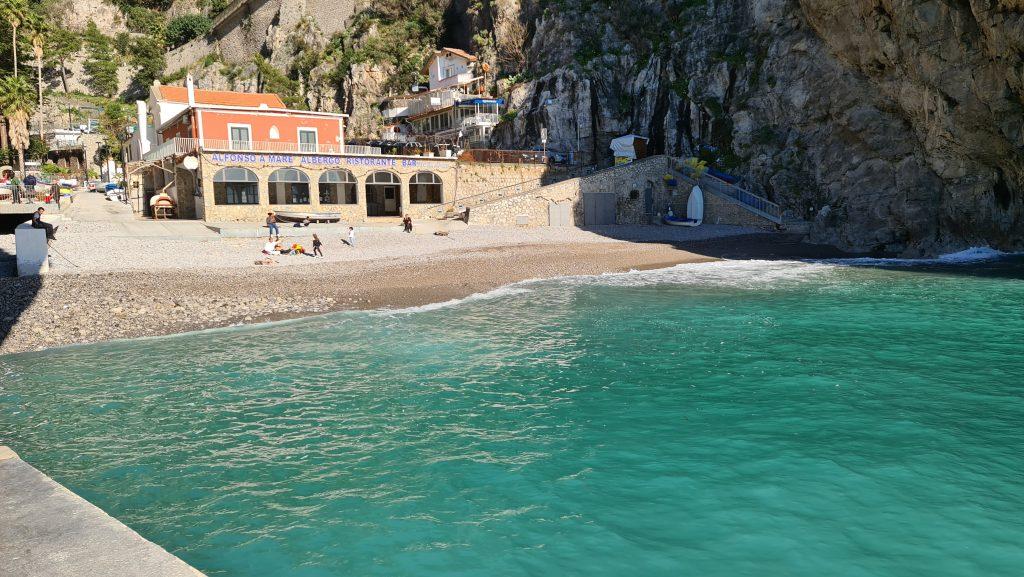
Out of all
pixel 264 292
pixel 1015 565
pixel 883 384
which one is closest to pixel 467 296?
pixel 264 292

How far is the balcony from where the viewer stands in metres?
35.7

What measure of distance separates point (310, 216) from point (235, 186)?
519 cm

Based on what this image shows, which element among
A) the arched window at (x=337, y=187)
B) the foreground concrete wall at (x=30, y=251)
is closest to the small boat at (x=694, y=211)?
the arched window at (x=337, y=187)

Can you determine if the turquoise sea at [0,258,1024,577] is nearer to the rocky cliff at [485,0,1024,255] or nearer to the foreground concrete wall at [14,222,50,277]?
the foreground concrete wall at [14,222,50,277]

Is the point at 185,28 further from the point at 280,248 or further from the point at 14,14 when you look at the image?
the point at 280,248

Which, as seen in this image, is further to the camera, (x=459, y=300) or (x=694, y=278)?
(x=694, y=278)

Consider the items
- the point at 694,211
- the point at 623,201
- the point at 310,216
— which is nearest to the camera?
the point at 310,216

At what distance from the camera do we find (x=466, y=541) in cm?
620

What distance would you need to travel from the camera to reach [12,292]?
17.4m

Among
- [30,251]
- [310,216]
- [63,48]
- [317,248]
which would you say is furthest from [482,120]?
[63,48]

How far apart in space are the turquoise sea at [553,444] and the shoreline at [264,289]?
129 centimetres

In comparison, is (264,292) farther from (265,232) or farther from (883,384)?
(883,384)

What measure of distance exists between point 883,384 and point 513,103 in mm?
48170

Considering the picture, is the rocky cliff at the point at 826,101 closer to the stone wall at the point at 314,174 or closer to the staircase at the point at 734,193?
the staircase at the point at 734,193
